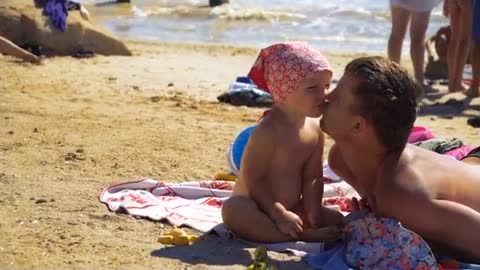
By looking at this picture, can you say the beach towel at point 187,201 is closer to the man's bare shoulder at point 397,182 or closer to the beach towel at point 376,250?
the beach towel at point 376,250

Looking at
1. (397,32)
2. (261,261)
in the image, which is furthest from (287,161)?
(397,32)

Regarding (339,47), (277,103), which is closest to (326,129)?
(277,103)

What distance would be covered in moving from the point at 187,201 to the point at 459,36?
16.4 feet

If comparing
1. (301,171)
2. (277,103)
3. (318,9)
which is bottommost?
(318,9)

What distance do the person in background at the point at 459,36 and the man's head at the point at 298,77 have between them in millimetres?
5130

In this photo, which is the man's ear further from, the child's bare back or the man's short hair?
the child's bare back

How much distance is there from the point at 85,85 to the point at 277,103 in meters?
4.70

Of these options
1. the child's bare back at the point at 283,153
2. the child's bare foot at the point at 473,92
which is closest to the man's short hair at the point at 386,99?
the child's bare back at the point at 283,153

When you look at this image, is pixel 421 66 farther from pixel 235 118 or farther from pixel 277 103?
pixel 277 103

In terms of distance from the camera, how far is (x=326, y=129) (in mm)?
4047

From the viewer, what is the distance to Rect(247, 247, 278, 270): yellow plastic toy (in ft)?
12.4

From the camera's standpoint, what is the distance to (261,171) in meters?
4.24

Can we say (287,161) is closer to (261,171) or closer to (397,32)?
(261,171)

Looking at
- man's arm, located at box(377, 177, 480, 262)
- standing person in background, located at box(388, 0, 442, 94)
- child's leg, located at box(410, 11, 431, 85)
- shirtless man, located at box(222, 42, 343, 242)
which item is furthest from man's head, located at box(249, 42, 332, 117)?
child's leg, located at box(410, 11, 431, 85)
